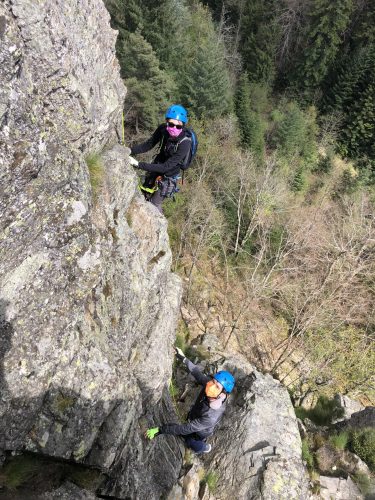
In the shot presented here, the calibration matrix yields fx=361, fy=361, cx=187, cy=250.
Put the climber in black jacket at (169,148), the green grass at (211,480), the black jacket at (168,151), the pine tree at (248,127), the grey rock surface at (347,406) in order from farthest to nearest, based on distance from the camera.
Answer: the pine tree at (248,127) < the grey rock surface at (347,406) < the green grass at (211,480) < the black jacket at (168,151) < the climber in black jacket at (169,148)

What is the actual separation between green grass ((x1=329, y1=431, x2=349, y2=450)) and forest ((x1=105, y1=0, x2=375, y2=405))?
20.3ft

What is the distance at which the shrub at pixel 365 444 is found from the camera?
10.4 m

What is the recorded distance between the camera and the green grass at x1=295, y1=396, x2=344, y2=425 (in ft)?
47.2

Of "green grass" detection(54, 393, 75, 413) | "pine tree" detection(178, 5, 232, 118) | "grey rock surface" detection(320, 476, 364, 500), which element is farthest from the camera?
"pine tree" detection(178, 5, 232, 118)

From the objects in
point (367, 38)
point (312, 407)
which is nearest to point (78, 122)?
point (312, 407)

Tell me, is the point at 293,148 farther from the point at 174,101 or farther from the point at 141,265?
the point at 141,265

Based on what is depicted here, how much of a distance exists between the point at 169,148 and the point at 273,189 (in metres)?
18.0

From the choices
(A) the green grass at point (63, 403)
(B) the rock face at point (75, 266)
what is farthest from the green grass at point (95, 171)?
(A) the green grass at point (63, 403)

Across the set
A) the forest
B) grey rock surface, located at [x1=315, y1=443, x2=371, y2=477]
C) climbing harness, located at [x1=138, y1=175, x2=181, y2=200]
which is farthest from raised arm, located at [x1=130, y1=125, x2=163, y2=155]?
the forest

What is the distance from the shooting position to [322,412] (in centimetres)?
1514

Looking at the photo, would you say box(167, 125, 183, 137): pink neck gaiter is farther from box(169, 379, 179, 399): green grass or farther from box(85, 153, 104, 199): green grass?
box(169, 379, 179, 399): green grass

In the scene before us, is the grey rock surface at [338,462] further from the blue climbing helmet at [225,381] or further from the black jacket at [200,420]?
the blue climbing helmet at [225,381]

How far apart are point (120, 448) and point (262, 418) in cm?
475

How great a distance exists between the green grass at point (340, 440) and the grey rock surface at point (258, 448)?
7.87 ft
